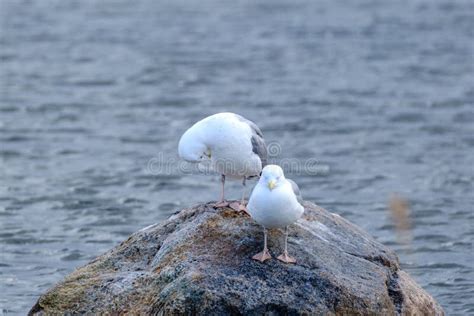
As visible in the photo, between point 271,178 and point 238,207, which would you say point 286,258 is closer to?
point 271,178

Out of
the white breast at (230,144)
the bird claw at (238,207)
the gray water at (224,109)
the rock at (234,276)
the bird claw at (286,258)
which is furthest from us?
the gray water at (224,109)

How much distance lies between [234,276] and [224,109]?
10.9 m

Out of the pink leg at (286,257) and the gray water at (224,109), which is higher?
the pink leg at (286,257)

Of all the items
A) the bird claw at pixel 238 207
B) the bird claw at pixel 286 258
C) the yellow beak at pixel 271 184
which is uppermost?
the yellow beak at pixel 271 184

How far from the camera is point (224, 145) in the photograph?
8164 mm

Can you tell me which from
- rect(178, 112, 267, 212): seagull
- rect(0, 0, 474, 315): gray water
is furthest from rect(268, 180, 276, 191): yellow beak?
rect(0, 0, 474, 315): gray water

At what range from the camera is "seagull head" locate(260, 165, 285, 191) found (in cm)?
742

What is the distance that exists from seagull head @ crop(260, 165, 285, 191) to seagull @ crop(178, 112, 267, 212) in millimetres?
769

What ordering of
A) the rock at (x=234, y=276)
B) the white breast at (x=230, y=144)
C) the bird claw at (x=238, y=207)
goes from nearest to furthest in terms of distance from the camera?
the rock at (x=234, y=276) → the white breast at (x=230, y=144) → the bird claw at (x=238, y=207)

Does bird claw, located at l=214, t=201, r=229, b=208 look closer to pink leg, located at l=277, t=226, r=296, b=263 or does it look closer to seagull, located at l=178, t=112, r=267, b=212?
seagull, located at l=178, t=112, r=267, b=212

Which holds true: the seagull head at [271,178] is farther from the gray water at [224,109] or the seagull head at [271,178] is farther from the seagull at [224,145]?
the gray water at [224,109]

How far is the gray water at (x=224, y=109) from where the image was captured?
495 inches

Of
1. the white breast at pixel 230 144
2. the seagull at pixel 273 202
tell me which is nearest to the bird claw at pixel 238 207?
the white breast at pixel 230 144

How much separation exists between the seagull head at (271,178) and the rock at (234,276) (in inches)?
27.2
